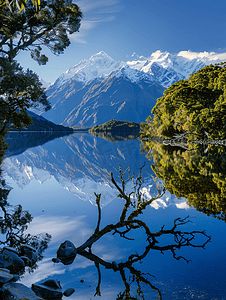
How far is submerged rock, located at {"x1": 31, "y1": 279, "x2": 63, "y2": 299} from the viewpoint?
3625 mm

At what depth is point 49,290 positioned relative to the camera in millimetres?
3652

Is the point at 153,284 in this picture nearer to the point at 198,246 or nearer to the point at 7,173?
the point at 198,246

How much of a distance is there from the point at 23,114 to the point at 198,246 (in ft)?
61.4

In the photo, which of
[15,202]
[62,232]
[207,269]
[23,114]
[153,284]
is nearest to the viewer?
[153,284]

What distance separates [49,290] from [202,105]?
113 feet

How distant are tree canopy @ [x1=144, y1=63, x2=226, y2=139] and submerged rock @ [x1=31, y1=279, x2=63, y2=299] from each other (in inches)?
1191

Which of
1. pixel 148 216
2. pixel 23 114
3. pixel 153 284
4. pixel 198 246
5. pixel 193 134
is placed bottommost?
pixel 153 284

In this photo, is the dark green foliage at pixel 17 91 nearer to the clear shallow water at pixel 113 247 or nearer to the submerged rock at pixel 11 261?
the clear shallow water at pixel 113 247

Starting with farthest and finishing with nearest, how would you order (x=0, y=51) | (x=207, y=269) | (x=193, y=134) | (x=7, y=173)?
(x=193, y=134) → (x=0, y=51) → (x=7, y=173) → (x=207, y=269)

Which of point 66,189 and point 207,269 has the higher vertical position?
point 66,189

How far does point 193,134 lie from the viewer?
37281 mm

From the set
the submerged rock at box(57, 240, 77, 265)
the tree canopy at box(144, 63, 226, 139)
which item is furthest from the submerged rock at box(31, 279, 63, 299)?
the tree canopy at box(144, 63, 226, 139)

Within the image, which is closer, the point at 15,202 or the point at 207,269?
the point at 207,269

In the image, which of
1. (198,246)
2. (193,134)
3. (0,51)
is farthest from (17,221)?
→ (193,134)
